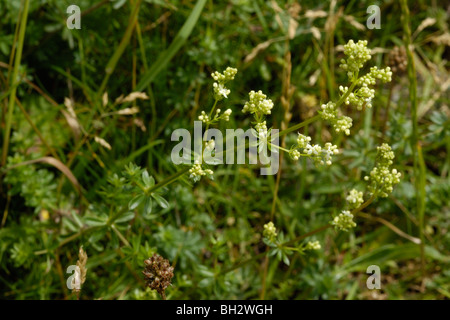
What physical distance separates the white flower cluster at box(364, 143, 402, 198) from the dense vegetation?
2.17 feet

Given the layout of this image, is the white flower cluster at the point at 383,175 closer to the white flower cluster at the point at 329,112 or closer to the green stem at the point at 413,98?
the white flower cluster at the point at 329,112

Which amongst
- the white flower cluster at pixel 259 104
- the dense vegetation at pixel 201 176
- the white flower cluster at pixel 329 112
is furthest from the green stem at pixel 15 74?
the white flower cluster at pixel 329 112

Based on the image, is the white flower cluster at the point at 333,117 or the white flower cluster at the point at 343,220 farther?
the white flower cluster at the point at 343,220

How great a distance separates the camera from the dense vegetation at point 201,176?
9.06 feet

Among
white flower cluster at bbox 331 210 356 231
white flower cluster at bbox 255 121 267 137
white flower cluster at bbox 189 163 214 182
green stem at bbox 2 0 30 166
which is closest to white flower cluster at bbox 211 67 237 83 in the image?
white flower cluster at bbox 255 121 267 137

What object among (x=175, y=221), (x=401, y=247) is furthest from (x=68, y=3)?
(x=401, y=247)

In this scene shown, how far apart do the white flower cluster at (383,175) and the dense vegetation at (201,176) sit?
0.66 m

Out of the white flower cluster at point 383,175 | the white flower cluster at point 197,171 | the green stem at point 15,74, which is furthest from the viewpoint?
the green stem at point 15,74

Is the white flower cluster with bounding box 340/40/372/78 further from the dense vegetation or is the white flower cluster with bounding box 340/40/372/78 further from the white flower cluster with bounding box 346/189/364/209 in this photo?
the dense vegetation

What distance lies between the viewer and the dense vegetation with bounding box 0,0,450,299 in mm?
2762

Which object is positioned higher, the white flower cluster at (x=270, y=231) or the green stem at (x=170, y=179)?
the green stem at (x=170, y=179)

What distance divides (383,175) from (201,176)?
56.2 inches

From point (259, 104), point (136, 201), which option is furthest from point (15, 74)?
point (259, 104)

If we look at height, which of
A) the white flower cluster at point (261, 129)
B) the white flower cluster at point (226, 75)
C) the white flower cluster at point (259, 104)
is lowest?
→ the white flower cluster at point (261, 129)
